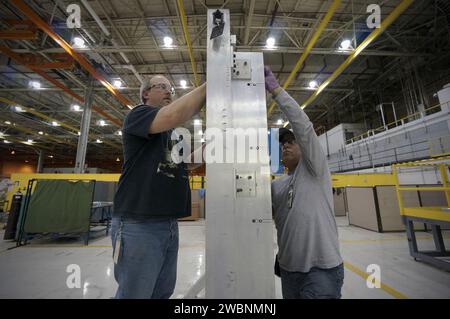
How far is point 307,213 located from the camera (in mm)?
1203

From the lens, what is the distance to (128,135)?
1.18 m

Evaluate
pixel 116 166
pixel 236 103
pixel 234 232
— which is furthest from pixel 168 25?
pixel 116 166

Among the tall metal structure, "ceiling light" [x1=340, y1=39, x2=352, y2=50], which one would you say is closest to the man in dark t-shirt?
the tall metal structure

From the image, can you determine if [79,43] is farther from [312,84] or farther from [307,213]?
[312,84]

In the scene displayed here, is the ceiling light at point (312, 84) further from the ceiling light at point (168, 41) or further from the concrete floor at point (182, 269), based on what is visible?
the concrete floor at point (182, 269)

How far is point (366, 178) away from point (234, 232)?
7420 mm

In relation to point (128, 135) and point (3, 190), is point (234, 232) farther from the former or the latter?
point (3, 190)

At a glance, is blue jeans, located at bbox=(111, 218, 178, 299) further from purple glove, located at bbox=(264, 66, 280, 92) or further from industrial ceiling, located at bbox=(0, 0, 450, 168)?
industrial ceiling, located at bbox=(0, 0, 450, 168)

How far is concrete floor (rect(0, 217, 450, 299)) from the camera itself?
251 cm

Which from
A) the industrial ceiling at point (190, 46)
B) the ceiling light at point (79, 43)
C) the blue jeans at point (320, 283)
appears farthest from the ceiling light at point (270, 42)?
the blue jeans at point (320, 283)

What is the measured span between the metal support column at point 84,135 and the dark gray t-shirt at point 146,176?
8.76 m

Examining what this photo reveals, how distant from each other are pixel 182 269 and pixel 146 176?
2.76 meters

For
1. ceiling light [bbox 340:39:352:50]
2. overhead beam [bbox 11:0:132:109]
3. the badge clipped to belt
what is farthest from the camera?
ceiling light [bbox 340:39:352:50]

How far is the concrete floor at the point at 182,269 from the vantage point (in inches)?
98.7
